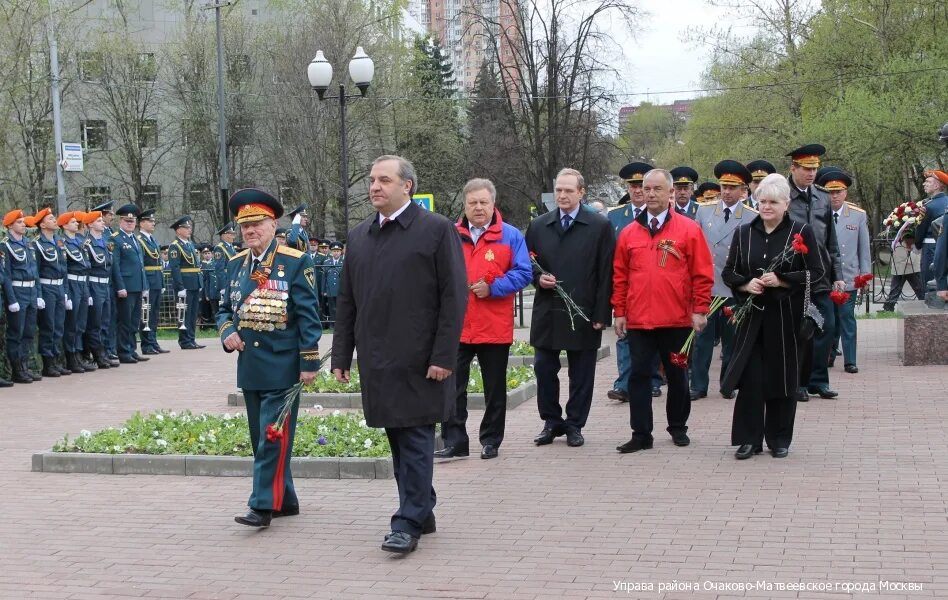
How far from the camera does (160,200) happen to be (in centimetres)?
5234

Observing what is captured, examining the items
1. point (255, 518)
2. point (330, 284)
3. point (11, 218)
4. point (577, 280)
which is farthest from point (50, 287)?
point (255, 518)

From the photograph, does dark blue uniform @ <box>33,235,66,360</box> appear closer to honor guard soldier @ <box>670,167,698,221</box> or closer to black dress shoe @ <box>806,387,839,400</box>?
honor guard soldier @ <box>670,167,698,221</box>

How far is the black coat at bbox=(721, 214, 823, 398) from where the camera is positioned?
28.8ft

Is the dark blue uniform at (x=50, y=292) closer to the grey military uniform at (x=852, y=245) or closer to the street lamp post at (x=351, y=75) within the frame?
the street lamp post at (x=351, y=75)

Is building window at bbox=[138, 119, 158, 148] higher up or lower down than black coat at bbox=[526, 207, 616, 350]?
higher up

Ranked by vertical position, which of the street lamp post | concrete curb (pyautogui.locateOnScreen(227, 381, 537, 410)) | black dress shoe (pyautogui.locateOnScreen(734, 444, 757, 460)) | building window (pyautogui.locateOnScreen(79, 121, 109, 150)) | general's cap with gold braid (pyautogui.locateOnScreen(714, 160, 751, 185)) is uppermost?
building window (pyautogui.locateOnScreen(79, 121, 109, 150))

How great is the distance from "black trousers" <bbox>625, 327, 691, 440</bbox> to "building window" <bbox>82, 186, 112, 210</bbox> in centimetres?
4394

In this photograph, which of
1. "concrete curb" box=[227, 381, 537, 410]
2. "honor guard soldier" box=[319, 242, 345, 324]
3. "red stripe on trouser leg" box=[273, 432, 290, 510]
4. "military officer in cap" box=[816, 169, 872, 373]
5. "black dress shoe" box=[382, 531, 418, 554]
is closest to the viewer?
"black dress shoe" box=[382, 531, 418, 554]

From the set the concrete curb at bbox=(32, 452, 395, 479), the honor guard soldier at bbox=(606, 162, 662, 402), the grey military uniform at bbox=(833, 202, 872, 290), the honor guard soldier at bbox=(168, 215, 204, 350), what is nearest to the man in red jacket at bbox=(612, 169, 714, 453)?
the concrete curb at bbox=(32, 452, 395, 479)

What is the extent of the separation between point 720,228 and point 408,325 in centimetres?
650

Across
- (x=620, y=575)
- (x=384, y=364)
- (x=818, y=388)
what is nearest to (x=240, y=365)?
(x=384, y=364)

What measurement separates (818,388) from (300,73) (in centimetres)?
3622

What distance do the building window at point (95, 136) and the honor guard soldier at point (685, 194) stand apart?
134 ft

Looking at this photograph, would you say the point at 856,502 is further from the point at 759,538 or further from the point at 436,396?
the point at 436,396
